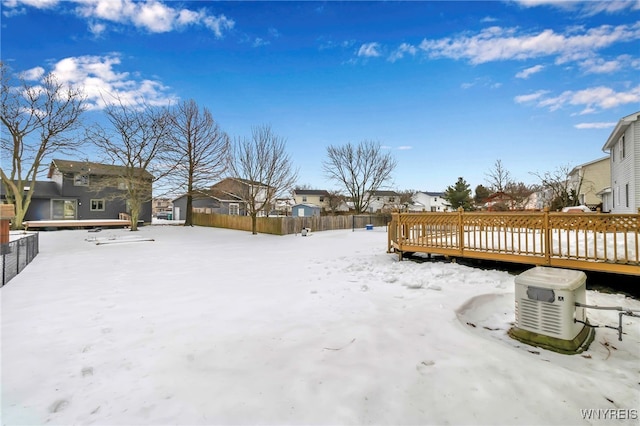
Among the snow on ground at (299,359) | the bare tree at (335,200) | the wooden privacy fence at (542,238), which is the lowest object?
the snow on ground at (299,359)

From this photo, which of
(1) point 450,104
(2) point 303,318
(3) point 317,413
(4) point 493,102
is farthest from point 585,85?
(3) point 317,413

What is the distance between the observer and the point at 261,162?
689 inches

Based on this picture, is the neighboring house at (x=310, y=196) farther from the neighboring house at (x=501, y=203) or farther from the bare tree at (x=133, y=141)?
the bare tree at (x=133, y=141)

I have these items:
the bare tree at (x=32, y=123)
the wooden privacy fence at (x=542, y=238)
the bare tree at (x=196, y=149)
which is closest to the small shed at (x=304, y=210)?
the bare tree at (x=196, y=149)

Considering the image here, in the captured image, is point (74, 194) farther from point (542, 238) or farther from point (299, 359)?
point (542, 238)

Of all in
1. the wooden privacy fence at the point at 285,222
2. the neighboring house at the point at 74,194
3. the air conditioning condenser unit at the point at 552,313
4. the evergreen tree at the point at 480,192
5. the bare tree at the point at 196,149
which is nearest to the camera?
the air conditioning condenser unit at the point at 552,313

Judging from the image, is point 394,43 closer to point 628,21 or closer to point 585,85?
point 628,21

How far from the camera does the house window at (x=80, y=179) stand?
23969 mm

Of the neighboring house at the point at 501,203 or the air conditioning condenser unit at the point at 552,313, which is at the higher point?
the neighboring house at the point at 501,203

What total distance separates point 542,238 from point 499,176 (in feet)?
92.0

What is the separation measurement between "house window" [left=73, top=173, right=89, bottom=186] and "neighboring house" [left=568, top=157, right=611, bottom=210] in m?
40.1

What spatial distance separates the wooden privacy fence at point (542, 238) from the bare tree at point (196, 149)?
16656mm

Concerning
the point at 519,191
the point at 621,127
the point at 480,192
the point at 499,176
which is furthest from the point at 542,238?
the point at 480,192

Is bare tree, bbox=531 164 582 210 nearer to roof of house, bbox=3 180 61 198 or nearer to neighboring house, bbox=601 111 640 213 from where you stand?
neighboring house, bbox=601 111 640 213
